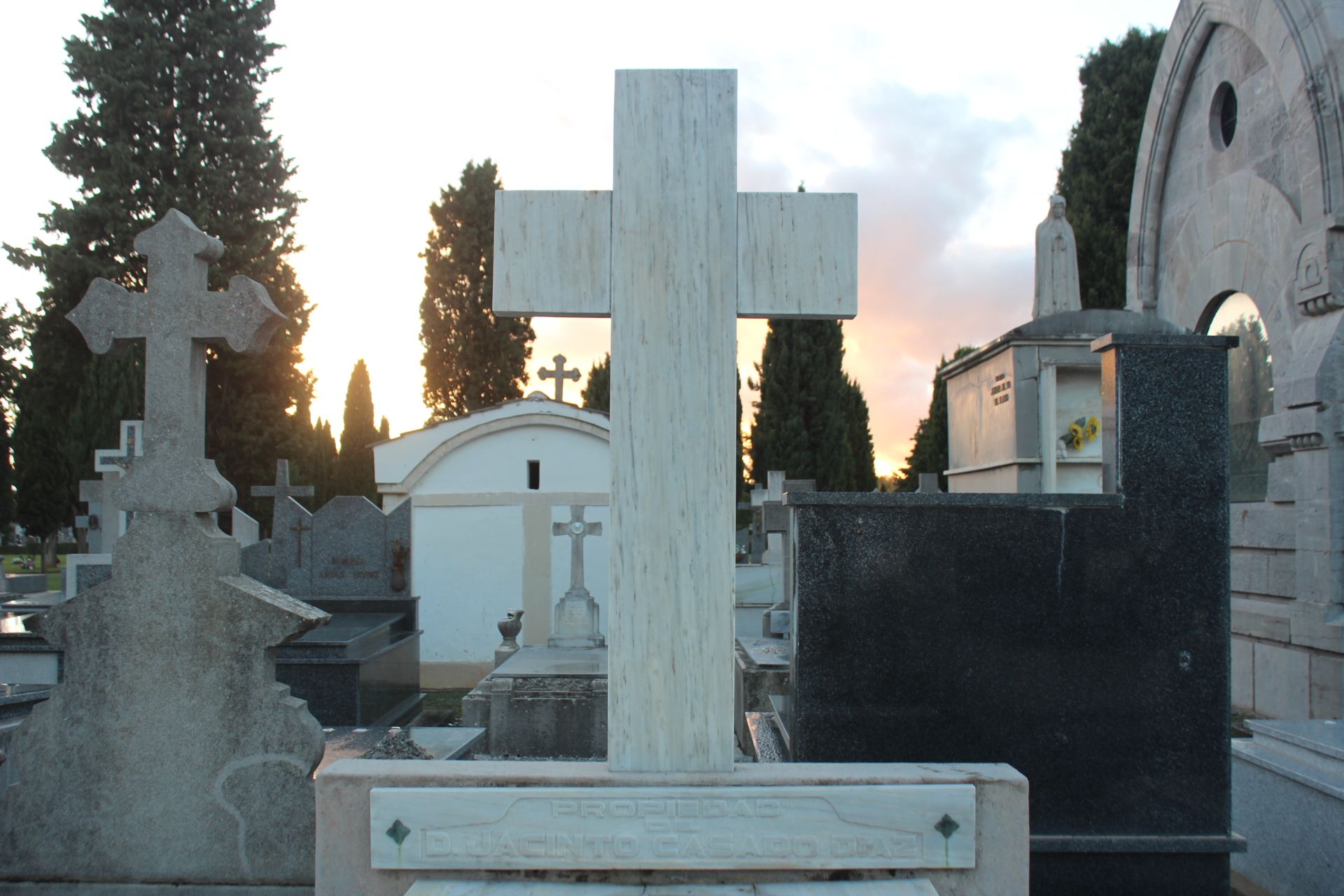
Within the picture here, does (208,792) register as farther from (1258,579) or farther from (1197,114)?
(1197,114)

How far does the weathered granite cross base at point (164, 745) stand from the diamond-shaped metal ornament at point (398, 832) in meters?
1.15

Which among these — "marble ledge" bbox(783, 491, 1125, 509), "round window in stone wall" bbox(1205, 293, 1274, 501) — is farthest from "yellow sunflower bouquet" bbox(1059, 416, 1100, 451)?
"marble ledge" bbox(783, 491, 1125, 509)

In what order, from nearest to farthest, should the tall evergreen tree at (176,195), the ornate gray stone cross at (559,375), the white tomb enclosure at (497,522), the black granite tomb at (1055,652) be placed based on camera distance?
the black granite tomb at (1055,652)
the white tomb enclosure at (497,522)
the ornate gray stone cross at (559,375)
the tall evergreen tree at (176,195)

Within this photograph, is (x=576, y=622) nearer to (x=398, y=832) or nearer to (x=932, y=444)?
(x=398, y=832)

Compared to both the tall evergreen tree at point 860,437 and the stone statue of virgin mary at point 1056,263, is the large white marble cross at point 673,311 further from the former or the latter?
the tall evergreen tree at point 860,437

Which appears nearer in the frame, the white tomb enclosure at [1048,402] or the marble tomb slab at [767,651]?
the marble tomb slab at [767,651]

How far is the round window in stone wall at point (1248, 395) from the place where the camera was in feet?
26.8

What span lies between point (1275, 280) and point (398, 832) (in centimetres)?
851

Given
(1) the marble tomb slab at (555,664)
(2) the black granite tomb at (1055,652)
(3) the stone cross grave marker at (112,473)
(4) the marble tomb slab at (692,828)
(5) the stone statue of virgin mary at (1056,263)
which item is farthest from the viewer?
(3) the stone cross grave marker at (112,473)

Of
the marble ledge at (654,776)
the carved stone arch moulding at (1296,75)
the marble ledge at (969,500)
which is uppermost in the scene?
the carved stone arch moulding at (1296,75)

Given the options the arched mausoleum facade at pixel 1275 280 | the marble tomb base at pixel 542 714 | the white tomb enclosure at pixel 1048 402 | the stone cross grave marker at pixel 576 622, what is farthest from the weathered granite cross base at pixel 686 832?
the arched mausoleum facade at pixel 1275 280

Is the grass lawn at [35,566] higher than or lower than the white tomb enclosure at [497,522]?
lower

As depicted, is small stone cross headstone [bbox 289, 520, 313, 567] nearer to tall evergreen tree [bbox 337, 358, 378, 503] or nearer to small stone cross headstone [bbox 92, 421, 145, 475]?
small stone cross headstone [bbox 92, 421, 145, 475]

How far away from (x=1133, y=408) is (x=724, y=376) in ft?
5.46
